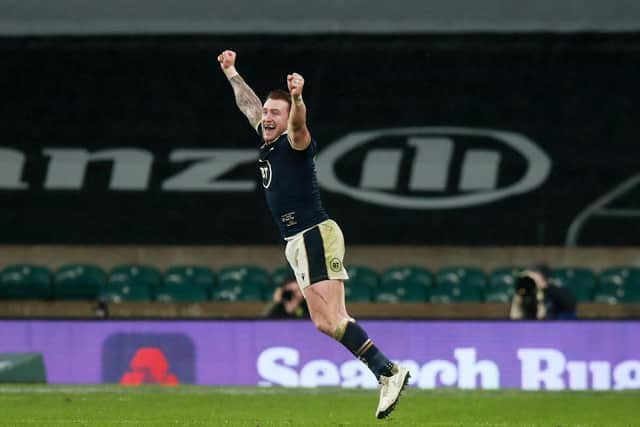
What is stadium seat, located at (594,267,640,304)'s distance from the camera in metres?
18.2

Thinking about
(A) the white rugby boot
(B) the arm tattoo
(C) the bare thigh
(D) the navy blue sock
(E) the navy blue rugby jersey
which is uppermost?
(B) the arm tattoo

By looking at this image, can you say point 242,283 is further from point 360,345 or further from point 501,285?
point 360,345

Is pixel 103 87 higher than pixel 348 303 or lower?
higher

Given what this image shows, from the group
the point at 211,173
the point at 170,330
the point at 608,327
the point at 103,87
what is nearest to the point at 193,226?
the point at 211,173

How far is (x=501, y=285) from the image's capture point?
18.5 metres

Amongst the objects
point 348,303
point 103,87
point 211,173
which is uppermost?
point 103,87

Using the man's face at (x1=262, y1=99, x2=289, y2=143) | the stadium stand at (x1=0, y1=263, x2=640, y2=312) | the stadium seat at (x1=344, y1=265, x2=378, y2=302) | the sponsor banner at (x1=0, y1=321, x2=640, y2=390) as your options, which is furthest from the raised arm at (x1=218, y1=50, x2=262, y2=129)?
the stadium seat at (x1=344, y1=265, x2=378, y2=302)

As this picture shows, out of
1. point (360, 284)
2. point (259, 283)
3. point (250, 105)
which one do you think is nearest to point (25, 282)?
point (259, 283)

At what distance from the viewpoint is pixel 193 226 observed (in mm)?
19797

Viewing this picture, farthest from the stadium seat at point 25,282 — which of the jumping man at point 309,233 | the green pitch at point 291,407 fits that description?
the jumping man at point 309,233

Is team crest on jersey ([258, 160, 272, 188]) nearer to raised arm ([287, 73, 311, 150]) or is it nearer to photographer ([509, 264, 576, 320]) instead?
raised arm ([287, 73, 311, 150])

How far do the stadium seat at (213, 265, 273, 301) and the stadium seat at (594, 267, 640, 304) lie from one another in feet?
15.4

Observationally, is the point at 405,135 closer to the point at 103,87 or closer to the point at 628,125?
the point at 628,125

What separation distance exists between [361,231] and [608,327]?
6339mm
